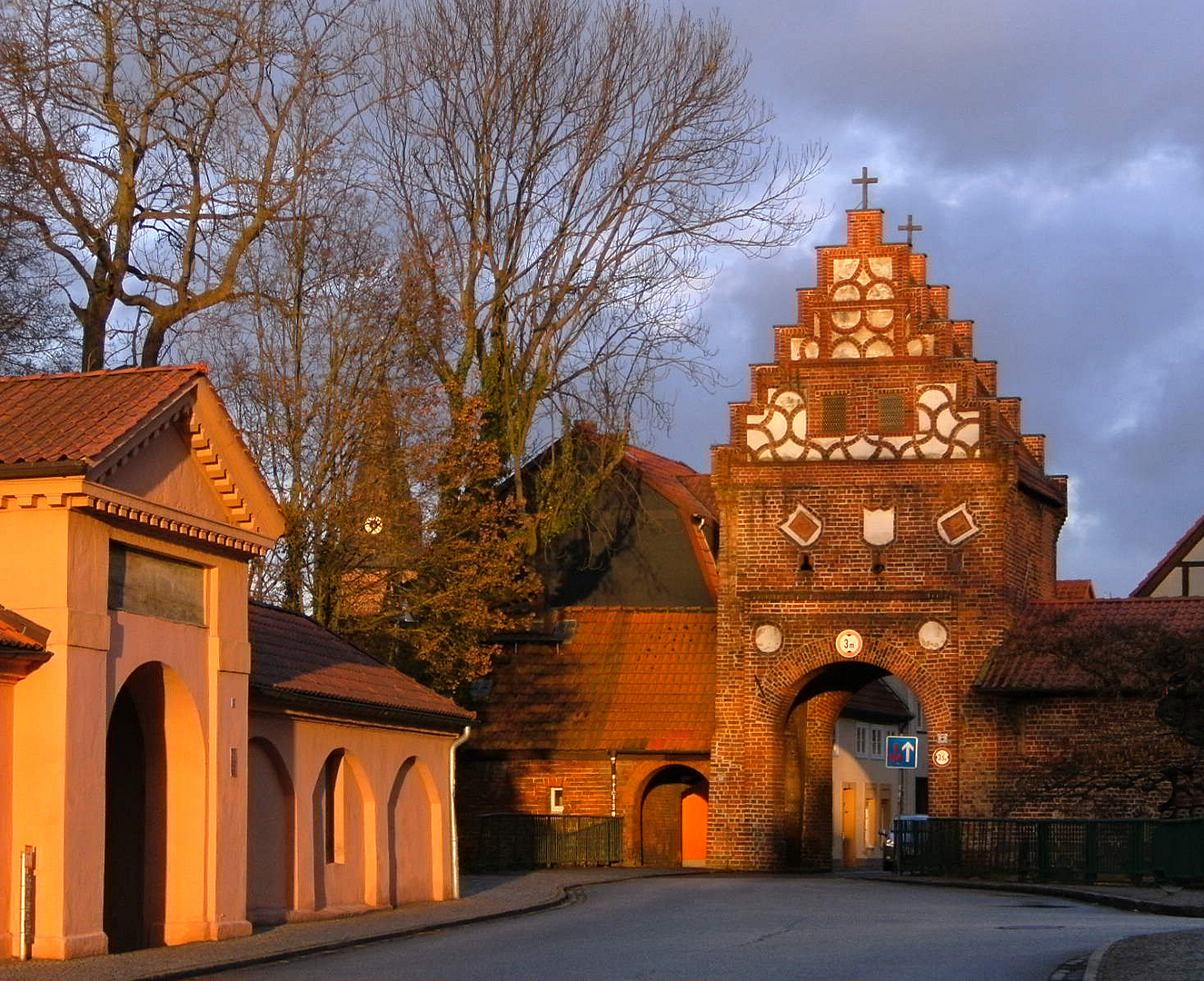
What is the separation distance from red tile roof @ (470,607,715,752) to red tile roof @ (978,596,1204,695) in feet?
21.8

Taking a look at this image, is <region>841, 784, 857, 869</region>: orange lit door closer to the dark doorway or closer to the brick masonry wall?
the brick masonry wall

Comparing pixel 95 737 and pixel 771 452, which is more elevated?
pixel 771 452

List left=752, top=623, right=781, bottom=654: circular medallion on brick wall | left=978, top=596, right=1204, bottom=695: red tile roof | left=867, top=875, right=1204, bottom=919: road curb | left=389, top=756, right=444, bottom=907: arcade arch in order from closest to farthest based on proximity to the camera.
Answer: left=867, top=875, right=1204, bottom=919: road curb < left=389, top=756, right=444, bottom=907: arcade arch < left=978, top=596, right=1204, bottom=695: red tile roof < left=752, top=623, right=781, bottom=654: circular medallion on brick wall

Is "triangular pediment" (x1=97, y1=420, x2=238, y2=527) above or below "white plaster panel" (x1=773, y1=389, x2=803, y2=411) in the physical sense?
below

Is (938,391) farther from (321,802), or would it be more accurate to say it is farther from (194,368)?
(194,368)

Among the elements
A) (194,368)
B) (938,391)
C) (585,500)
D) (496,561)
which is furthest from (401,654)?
(194,368)

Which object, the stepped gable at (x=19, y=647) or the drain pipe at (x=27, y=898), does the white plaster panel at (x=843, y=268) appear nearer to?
the stepped gable at (x=19, y=647)

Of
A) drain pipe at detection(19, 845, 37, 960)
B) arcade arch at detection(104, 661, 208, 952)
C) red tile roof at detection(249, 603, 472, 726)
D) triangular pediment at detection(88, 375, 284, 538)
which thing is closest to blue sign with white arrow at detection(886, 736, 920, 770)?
red tile roof at detection(249, 603, 472, 726)

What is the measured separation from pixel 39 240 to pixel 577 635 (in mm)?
17878

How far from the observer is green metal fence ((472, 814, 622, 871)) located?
41.3 metres

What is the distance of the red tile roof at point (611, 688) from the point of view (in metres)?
43.5

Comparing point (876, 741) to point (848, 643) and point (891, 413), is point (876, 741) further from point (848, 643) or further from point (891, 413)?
point (891, 413)

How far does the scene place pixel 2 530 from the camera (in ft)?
61.4

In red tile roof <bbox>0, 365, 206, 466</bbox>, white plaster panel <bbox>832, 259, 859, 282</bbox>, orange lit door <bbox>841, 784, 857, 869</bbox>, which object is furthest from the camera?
orange lit door <bbox>841, 784, 857, 869</bbox>
